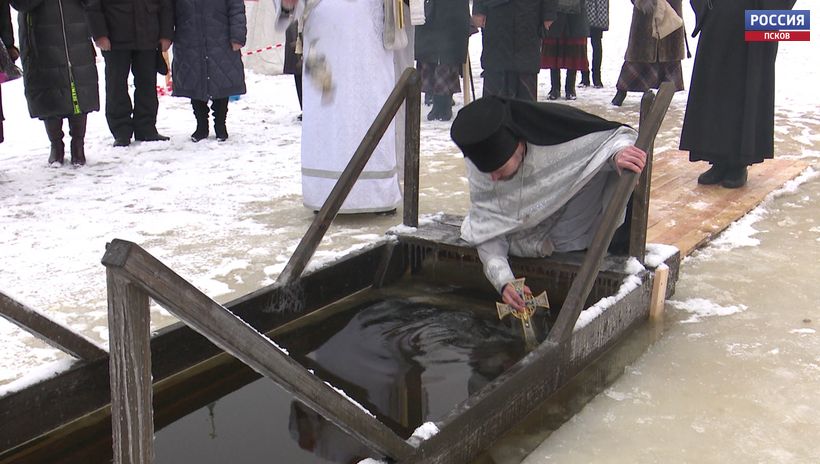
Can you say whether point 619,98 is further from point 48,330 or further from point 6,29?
point 48,330

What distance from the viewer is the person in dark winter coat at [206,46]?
271 inches

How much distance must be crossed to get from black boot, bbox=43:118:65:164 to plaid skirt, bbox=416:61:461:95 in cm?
333

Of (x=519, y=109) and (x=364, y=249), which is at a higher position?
(x=519, y=109)

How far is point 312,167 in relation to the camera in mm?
4730

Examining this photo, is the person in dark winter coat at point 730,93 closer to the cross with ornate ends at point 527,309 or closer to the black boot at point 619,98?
the cross with ornate ends at point 527,309

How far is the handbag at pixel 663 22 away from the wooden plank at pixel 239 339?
22.3ft

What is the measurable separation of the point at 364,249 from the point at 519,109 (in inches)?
37.8

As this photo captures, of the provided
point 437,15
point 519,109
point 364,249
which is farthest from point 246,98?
point 519,109

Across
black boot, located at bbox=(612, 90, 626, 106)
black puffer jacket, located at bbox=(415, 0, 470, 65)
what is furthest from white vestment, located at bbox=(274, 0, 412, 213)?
black boot, located at bbox=(612, 90, 626, 106)

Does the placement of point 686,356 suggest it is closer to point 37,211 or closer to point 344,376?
point 344,376

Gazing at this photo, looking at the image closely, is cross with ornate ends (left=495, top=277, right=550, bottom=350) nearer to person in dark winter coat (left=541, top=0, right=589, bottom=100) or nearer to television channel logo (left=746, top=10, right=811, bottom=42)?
television channel logo (left=746, top=10, right=811, bottom=42)

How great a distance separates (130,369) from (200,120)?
19.4 ft

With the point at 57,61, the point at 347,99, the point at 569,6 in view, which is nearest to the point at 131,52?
the point at 57,61

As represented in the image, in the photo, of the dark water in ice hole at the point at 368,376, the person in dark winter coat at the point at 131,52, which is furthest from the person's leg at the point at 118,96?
the dark water in ice hole at the point at 368,376
